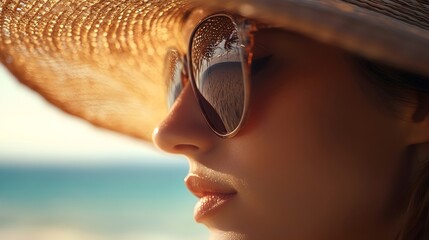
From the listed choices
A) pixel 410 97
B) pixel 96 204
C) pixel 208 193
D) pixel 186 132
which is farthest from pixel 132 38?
pixel 96 204

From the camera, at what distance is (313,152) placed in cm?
134

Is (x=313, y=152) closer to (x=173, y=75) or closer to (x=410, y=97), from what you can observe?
(x=410, y=97)

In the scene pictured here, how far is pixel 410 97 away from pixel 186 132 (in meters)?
0.50

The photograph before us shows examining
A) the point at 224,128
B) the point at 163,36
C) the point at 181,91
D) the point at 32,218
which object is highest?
the point at 32,218

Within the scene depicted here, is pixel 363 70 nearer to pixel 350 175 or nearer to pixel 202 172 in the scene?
pixel 350 175

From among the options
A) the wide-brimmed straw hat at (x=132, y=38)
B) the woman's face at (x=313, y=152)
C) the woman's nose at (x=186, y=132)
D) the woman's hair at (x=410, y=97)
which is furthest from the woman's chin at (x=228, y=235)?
the wide-brimmed straw hat at (x=132, y=38)

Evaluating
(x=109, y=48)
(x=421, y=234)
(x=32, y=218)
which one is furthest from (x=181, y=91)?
(x=32, y=218)

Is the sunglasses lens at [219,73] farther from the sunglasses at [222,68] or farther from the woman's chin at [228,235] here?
the woman's chin at [228,235]

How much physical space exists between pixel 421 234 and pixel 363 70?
1.20 feet

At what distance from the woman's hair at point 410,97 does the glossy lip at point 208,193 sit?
1.19 ft

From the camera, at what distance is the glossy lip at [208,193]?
4.73ft

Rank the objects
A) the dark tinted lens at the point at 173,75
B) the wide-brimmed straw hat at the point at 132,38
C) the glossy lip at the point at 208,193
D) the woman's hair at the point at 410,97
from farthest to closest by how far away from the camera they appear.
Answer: the dark tinted lens at the point at 173,75, the glossy lip at the point at 208,193, the woman's hair at the point at 410,97, the wide-brimmed straw hat at the point at 132,38

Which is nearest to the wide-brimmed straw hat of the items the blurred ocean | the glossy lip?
the glossy lip

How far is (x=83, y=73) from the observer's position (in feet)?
7.57
